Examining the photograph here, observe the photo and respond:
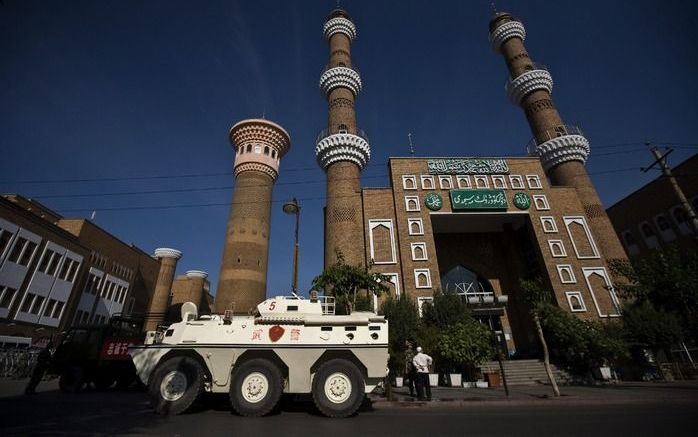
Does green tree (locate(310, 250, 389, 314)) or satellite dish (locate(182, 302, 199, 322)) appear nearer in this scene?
A: satellite dish (locate(182, 302, 199, 322))

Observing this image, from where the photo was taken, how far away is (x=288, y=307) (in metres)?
7.93

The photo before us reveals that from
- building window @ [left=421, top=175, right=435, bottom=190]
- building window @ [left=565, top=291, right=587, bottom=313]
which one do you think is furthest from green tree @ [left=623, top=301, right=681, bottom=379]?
building window @ [left=421, top=175, right=435, bottom=190]

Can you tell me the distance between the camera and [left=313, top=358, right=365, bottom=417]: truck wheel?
21.5 ft

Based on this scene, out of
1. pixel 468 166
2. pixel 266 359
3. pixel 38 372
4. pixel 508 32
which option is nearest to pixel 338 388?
pixel 266 359

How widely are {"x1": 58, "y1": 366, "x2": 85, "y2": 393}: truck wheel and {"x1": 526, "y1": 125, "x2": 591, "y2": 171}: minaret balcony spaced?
33862mm

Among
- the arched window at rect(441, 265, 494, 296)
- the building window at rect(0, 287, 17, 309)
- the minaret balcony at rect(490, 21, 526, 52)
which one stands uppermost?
the minaret balcony at rect(490, 21, 526, 52)

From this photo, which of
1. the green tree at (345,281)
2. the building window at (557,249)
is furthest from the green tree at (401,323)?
the building window at (557,249)

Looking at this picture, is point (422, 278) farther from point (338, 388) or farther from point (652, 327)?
point (338, 388)

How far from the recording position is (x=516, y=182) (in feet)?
85.8

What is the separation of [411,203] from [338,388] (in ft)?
63.6

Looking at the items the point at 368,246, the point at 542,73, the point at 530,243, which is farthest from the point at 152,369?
the point at 542,73

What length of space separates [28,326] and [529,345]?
124ft

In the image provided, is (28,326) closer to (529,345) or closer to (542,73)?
(529,345)

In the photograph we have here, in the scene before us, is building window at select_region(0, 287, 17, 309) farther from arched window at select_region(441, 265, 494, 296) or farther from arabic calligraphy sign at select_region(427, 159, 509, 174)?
arched window at select_region(441, 265, 494, 296)
